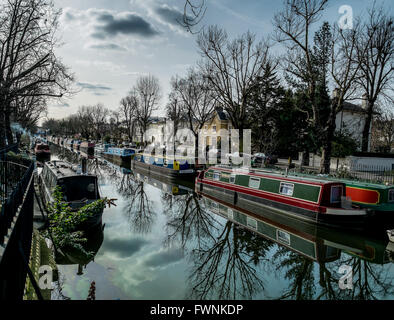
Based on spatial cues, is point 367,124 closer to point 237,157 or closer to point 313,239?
point 237,157

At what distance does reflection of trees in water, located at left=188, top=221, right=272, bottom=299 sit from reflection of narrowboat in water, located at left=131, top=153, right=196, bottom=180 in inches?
492

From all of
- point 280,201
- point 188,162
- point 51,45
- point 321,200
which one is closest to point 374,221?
point 321,200

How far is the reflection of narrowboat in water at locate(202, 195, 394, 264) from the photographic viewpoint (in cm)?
1034

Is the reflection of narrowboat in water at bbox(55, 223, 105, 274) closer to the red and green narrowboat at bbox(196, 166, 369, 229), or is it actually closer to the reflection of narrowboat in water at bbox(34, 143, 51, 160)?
the red and green narrowboat at bbox(196, 166, 369, 229)

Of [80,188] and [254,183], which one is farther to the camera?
[254,183]

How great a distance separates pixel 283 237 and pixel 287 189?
3.07 metres

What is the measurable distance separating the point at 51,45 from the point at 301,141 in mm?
25911

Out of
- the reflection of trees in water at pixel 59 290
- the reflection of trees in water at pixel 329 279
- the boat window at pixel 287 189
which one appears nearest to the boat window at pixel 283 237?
the reflection of trees in water at pixel 329 279

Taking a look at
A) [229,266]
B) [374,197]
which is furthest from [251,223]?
[374,197]

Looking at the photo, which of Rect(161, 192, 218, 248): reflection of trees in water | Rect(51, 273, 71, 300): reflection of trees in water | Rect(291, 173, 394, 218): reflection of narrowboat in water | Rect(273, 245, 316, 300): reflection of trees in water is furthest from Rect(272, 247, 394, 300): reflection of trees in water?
Rect(51, 273, 71, 300): reflection of trees in water

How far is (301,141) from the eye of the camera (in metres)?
31.1

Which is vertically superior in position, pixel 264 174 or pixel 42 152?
pixel 42 152

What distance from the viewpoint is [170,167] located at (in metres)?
25.7
